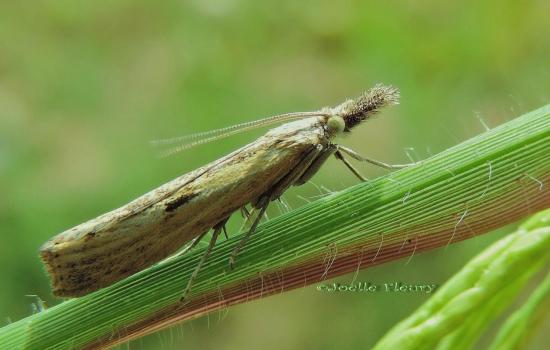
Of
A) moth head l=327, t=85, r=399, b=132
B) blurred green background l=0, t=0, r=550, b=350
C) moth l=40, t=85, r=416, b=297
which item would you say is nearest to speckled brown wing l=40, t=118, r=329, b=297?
moth l=40, t=85, r=416, b=297

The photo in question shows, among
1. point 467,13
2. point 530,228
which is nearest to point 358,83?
point 467,13

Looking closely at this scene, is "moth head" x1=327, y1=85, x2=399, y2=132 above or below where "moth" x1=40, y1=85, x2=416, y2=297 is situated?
above

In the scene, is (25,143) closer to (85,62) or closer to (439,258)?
(85,62)

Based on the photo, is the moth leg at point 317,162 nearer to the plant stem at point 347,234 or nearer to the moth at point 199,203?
the moth at point 199,203

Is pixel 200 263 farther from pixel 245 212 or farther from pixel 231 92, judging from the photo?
pixel 231 92

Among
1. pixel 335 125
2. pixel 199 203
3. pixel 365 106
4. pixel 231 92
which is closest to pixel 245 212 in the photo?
pixel 199 203

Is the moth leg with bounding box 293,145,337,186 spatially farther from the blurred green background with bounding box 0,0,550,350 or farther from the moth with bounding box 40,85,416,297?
the blurred green background with bounding box 0,0,550,350
